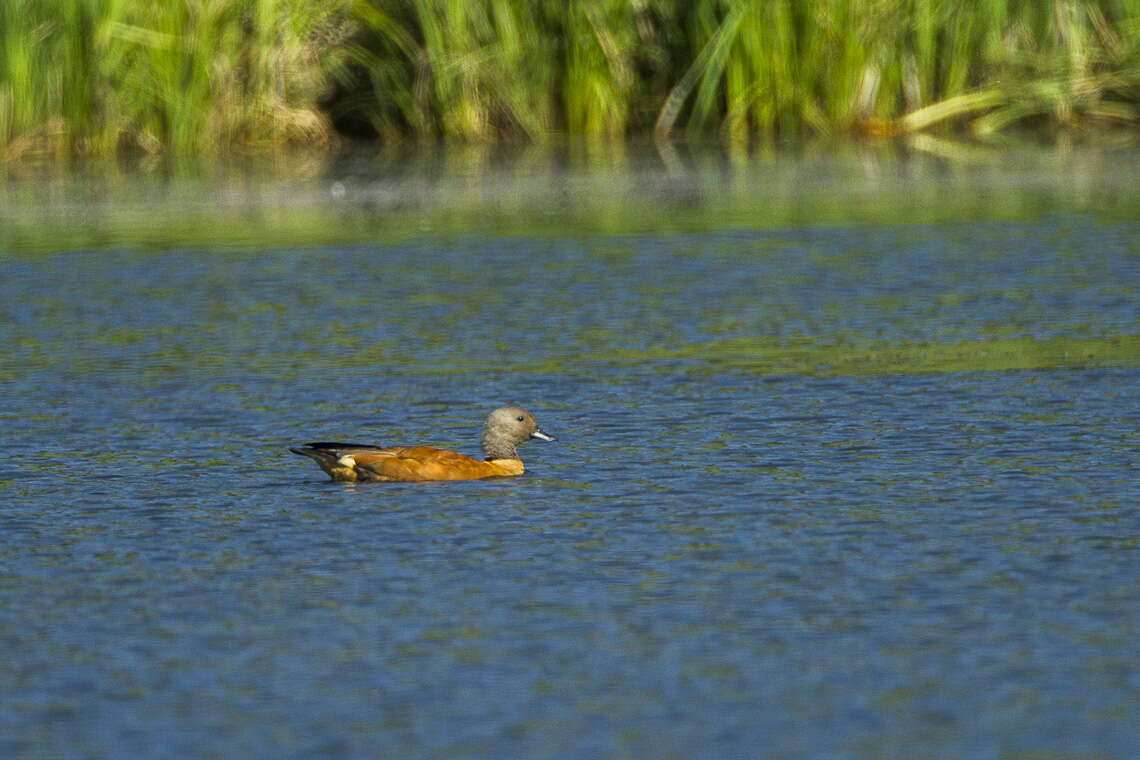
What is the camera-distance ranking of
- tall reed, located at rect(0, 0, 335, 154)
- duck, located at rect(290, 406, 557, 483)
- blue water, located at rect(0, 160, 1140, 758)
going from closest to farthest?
blue water, located at rect(0, 160, 1140, 758) → duck, located at rect(290, 406, 557, 483) → tall reed, located at rect(0, 0, 335, 154)

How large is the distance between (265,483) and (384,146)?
19570 millimetres

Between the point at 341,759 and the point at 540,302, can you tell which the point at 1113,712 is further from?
the point at 540,302

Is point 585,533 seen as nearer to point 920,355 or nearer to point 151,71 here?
point 920,355

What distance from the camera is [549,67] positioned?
89.1 feet

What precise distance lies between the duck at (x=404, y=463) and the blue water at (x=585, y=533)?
0.48ft

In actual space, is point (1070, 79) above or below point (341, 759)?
above

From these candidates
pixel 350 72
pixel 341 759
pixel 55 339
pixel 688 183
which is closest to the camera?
pixel 341 759

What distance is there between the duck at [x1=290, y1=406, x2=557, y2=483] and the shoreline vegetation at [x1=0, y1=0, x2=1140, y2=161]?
16.0 metres

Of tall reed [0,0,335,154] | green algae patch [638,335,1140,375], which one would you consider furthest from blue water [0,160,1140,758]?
tall reed [0,0,335,154]

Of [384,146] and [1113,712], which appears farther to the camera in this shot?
[384,146]

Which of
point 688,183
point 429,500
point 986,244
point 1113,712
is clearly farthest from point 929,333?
point 688,183

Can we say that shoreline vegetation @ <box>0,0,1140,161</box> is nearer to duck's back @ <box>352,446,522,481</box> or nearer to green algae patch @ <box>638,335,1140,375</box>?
green algae patch @ <box>638,335,1140,375</box>

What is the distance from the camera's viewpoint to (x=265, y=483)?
10.3 metres

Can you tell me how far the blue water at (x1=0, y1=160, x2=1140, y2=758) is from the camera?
652 cm
